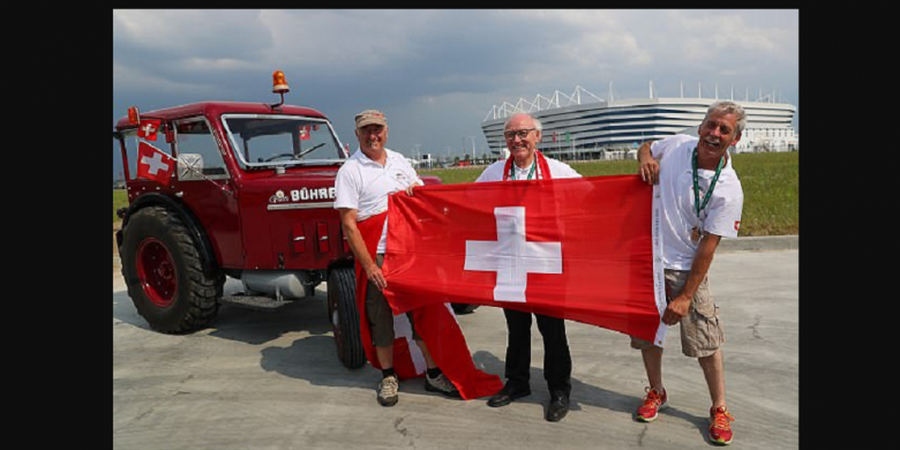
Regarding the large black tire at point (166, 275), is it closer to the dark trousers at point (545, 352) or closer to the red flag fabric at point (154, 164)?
the red flag fabric at point (154, 164)

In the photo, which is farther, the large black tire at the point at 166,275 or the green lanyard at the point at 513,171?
the large black tire at the point at 166,275

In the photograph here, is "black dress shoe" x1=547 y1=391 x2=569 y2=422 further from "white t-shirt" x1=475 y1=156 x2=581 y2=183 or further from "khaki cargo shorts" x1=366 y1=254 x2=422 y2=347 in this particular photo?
"white t-shirt" x1=475 y1=156 x2=581 y2=183

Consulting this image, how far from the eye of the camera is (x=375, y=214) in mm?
3863

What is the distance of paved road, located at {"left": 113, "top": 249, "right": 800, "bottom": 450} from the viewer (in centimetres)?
331

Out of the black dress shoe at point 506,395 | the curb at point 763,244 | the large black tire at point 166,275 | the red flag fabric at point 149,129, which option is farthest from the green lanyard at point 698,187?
the curb at point 763,244

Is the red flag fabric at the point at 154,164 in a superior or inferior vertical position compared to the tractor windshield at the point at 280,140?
inferior

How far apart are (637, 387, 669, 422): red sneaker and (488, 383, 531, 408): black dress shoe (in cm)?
74

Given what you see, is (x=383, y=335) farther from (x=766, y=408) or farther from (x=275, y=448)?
(x=766, y=408)

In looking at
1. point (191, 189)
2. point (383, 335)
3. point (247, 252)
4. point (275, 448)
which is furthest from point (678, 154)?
point (191, 189)

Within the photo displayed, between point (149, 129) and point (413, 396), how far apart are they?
12.4 ft

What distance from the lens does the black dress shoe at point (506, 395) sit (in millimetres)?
3693

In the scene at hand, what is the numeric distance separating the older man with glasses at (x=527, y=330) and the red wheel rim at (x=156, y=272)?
3803mm

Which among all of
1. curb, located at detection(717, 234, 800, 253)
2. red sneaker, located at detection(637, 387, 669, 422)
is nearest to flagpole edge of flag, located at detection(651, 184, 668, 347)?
red sneaker, located at detection(637, 387, 669, 422)

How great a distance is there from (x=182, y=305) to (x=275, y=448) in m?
2.69
